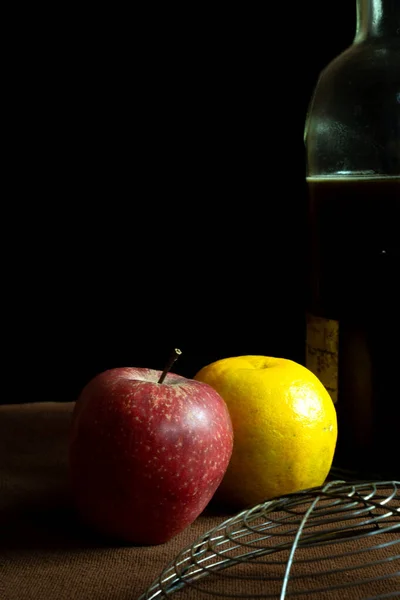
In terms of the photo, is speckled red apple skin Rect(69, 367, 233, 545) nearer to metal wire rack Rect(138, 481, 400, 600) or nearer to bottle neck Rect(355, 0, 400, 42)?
metal wire rack Rect(138, 481, 400, 600)

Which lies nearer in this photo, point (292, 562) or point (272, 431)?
point (292, 562)

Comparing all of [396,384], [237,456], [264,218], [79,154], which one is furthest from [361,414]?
[79,154]

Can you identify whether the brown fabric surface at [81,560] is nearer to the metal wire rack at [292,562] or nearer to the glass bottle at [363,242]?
the metal wire rack at [292,562]

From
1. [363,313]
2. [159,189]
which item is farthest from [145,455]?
[159,189]

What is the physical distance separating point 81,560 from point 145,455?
9cm

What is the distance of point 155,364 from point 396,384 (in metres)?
0.44

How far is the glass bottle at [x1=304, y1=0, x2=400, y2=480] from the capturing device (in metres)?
0.88

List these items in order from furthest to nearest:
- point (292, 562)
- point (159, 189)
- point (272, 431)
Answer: point (159, 189) < point (272, 431) < point (292, 562)

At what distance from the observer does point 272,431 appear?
803 millimetres

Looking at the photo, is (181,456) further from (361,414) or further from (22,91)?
(22,91)

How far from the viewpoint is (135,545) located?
2.48 feet

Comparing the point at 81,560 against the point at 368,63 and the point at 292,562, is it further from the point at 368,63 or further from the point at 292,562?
the point at 368,63

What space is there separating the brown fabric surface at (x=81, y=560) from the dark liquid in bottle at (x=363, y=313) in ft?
0.49

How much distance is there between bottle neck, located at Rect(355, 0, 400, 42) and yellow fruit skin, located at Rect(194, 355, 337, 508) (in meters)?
0.32
